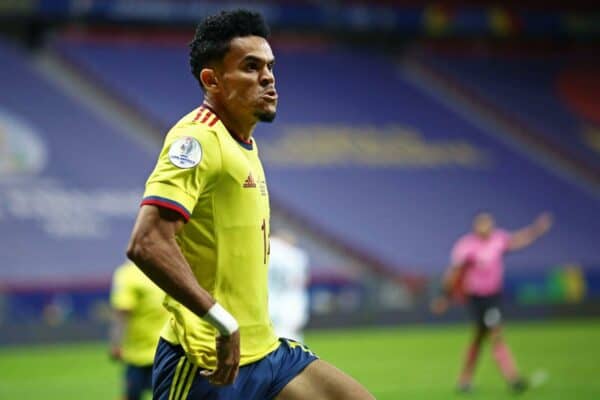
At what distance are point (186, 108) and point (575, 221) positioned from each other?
10543 mm

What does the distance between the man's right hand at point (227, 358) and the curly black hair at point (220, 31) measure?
125 centimetres

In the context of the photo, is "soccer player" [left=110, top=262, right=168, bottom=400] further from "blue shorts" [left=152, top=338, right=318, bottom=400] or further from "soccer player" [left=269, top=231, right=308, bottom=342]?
"blue shorts" [left=152, top=338, right=318, bottom=400]

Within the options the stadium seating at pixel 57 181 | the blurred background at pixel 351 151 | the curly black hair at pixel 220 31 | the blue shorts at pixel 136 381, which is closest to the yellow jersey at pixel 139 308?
the blue shorts at pixel 136 381

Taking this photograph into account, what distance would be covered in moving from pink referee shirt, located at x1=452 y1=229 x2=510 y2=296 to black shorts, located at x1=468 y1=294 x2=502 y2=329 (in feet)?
0.26

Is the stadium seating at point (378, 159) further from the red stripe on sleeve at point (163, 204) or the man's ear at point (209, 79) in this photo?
the red stripe on sleeve at point (163, 204)

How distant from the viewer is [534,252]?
26.6m

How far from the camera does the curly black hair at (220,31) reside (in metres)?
4.64

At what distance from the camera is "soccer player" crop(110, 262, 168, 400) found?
9.23 meters

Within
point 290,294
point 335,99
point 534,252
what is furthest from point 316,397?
point 335,99

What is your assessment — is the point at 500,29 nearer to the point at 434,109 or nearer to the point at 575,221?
the point at 434,109

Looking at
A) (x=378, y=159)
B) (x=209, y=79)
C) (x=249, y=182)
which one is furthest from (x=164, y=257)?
(x=378, y=159)

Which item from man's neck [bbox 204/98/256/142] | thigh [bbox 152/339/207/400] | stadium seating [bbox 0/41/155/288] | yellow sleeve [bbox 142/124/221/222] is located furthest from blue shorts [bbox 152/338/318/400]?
stadium seating [bbox 0/41/155/288]

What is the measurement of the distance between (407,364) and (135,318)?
8101mm

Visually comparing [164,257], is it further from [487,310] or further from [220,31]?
[487,310]
